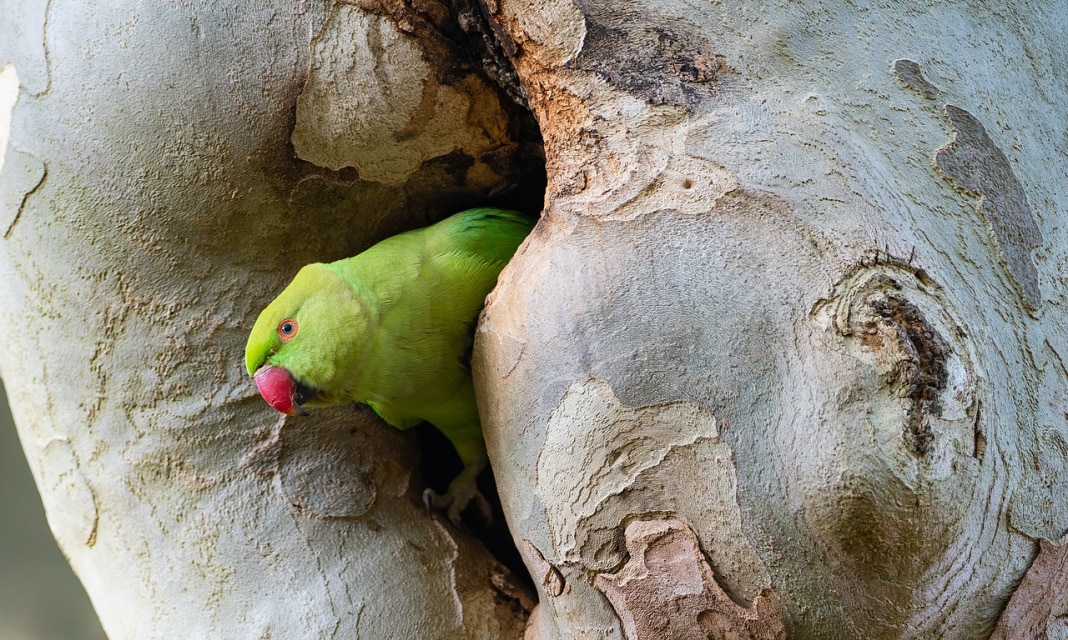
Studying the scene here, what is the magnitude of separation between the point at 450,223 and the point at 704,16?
0.76m

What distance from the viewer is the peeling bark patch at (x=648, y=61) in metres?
1.32

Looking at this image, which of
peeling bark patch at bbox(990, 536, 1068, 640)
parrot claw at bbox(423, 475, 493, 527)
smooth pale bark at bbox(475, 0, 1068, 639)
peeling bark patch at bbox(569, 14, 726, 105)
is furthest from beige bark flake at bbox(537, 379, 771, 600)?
parrot claw at bbox(423, 475, 493, 527)

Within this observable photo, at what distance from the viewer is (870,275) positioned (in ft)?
3.75

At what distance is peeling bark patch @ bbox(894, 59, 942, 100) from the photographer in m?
1.35

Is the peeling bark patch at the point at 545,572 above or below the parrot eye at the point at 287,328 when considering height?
below

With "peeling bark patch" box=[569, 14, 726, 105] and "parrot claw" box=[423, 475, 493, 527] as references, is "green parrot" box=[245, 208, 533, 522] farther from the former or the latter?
"peeling bark patch" box=[569, 14, 726, 105]

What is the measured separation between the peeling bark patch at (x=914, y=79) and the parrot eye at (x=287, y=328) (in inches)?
48.9

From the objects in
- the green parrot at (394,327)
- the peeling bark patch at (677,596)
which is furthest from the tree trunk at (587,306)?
the green parrot at (394,327)

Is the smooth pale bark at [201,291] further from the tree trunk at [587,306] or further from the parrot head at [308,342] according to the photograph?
the parrot head at [308,342]

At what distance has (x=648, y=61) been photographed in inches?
52.9

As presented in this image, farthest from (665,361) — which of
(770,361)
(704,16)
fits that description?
(704,16)

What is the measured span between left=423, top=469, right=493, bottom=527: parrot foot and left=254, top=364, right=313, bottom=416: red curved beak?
1.36 feet

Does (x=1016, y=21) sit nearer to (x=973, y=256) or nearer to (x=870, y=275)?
(x=973, y=256)

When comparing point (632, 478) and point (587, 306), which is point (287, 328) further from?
point (632, 478)
